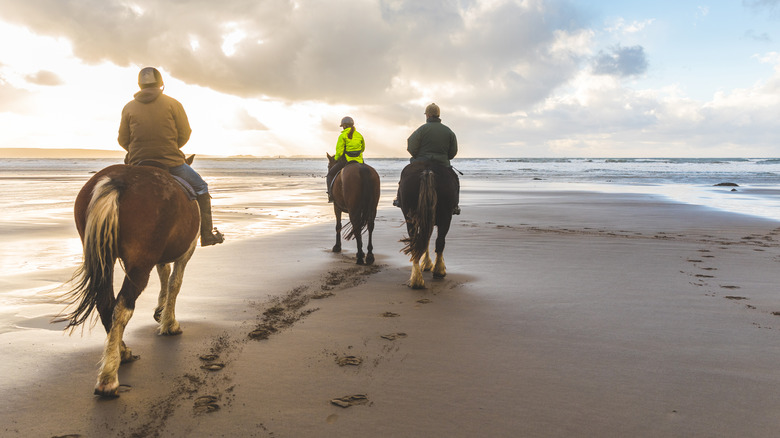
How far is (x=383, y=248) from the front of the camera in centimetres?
981

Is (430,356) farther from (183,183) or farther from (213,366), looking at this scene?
(183,183)

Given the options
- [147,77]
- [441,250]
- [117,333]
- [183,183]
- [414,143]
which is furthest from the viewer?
[414,143]

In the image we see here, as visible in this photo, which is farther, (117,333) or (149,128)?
(149,128)

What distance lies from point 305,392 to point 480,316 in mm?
2384

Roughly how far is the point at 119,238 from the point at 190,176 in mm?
1368

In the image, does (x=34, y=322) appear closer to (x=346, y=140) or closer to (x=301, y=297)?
(x=301, y=297)

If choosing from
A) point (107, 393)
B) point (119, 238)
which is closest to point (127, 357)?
point (107, 393)

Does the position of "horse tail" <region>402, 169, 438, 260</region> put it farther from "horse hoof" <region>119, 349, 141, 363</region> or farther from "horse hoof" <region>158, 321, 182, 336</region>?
"horse hoof" <region>119, 349, 141, 363</region>

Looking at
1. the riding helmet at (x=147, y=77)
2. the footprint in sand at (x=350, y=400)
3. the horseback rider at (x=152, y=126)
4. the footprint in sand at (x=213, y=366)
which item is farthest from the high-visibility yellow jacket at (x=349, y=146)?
the footprint in sand at (x=350, y=400)

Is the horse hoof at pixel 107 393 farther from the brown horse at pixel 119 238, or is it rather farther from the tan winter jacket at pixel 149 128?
the tan winter jacket at pixel 149 128

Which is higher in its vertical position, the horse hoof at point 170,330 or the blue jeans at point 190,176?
the blue jeans at point 190,176

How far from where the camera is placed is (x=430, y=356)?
4066mm

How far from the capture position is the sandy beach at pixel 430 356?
301 centimetres

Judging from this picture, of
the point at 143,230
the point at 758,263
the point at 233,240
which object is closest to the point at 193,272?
the point at 233,240
